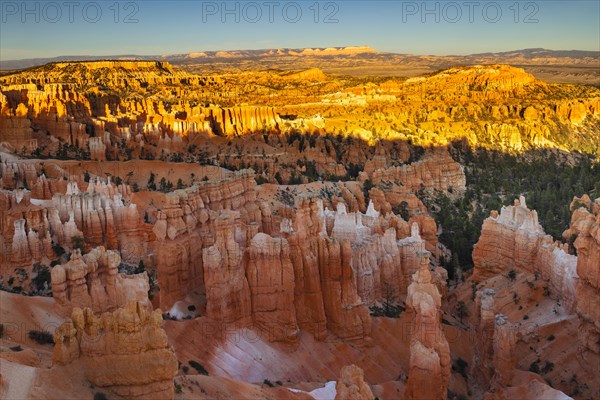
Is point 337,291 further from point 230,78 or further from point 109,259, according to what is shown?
point 230,78

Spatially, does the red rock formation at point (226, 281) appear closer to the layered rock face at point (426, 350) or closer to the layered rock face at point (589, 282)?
the layered rock face at point (426, 350)

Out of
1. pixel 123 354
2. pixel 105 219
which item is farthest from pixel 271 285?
pixel 105 219

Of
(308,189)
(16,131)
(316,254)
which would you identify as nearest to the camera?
(316,254)

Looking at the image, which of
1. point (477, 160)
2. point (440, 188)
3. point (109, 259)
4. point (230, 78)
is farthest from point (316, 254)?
point (230, 78)

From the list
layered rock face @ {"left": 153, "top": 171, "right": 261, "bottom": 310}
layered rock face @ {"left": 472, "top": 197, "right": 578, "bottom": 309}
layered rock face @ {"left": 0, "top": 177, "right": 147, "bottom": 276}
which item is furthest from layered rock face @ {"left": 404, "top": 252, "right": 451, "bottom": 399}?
layered rock face @ {"left": 0, "top": 177, "right": 147, "bottom": 276}

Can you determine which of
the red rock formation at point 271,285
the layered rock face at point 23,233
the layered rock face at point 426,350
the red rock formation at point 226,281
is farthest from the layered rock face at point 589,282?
the layered rock face at point 23,233

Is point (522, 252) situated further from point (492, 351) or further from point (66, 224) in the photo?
point (66, 224)
